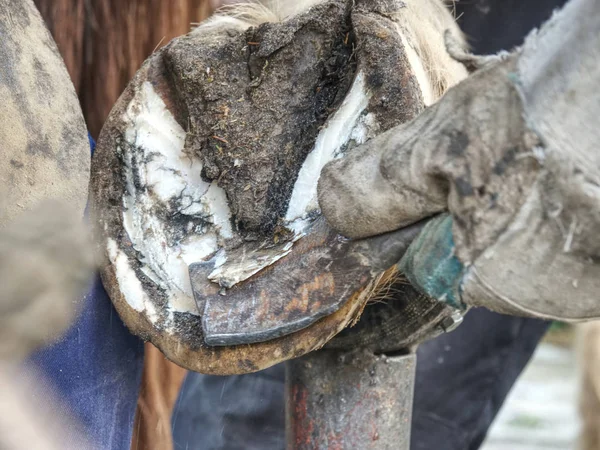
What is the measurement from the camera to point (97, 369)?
0.75 meters

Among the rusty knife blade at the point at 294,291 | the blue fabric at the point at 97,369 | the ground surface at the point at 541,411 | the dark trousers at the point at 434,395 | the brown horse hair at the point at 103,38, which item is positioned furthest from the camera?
the ground surface at the point at 541,411

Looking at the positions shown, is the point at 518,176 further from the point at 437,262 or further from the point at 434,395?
the point at 434,395

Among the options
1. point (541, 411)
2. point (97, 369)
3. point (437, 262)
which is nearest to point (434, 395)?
point (97, 369)

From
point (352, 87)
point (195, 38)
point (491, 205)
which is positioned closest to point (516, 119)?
point (491, 205)

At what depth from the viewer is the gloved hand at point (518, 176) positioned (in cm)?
41

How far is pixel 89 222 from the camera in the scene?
686 mm

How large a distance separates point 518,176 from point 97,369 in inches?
19.8

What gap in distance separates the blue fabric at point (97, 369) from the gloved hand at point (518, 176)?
1.23 ft

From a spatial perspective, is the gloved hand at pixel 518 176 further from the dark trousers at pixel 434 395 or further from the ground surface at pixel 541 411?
the ground surface at pixel 541 411

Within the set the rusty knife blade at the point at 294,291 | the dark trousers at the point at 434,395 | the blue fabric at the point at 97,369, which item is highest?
the rusty knife blade at the point at 294,291

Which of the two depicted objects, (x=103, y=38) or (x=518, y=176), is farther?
(x=103, y=38)

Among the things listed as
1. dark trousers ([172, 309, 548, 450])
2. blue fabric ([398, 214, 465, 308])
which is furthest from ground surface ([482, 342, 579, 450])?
blue fabric ([398, 214, 465, 308])

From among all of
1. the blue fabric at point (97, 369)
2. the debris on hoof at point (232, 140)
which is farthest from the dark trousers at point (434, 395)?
the debris on hoof at point (232, 140)

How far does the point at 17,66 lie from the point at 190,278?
0.79ft
